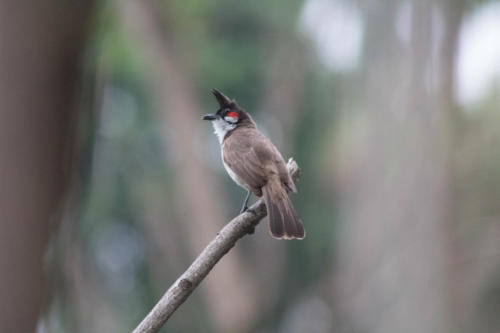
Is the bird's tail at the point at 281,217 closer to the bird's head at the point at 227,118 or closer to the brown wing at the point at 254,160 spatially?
the brown wing at the point at 254,160

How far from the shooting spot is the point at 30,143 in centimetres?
235

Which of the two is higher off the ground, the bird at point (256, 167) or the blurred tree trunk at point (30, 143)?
the blurred tree trunk at point (30, 143)

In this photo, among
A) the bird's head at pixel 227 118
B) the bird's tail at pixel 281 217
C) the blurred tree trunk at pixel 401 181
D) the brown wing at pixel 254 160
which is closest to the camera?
the bird's tail at pixel 281 217

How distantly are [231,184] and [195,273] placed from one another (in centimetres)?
1429

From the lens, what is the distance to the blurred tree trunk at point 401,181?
801 cm

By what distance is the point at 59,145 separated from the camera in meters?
2.42

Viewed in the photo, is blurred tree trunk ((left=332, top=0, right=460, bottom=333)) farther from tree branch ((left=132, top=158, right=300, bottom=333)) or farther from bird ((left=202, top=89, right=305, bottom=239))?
tree branch ((left=132, top=158, right=300, bottom=333))

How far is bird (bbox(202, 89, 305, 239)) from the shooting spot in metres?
3.54

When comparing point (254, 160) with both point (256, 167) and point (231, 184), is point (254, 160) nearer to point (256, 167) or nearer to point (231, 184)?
point (256, 167)

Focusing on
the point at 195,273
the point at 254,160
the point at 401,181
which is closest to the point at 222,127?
the point at 254,160

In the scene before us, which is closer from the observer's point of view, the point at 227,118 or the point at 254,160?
the point at 254,160

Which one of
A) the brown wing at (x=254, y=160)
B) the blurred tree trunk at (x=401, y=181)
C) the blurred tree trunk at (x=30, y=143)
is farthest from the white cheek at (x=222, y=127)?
the blurred tree trunk at (x=401, y=181)

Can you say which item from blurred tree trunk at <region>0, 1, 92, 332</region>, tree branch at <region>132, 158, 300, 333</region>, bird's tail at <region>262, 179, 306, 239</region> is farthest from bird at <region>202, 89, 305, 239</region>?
blurred tree trunk at <region>0, 1, 92, 332</region>

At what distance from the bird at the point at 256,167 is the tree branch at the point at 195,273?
46 cm
